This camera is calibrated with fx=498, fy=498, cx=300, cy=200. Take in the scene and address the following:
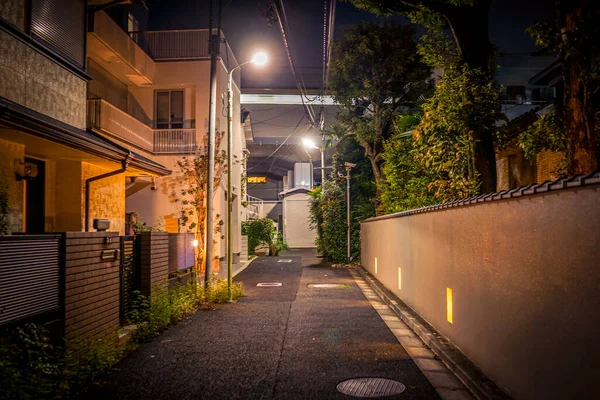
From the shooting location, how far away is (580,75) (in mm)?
6527

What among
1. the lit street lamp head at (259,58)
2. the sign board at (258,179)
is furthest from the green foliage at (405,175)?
the sign board at (258,179)

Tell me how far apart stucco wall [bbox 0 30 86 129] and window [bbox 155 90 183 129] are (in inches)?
384

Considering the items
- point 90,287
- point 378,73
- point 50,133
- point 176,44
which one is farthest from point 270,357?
point 176,44

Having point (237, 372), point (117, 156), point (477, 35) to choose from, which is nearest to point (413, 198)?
point (477, 35)

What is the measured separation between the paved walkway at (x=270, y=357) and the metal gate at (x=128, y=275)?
0.86 metres

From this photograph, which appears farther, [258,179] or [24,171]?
[258,179]

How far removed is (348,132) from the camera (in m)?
22.6

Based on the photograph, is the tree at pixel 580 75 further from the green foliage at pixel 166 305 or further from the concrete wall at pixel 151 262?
the concrete wall at pixel 151 262

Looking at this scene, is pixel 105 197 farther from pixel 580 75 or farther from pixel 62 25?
pixel 580 75

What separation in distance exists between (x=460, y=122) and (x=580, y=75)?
2.83 metres

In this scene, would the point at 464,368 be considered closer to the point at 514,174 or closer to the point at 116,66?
the point at 514,174

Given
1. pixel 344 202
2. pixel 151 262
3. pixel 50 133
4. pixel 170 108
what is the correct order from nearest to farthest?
1. pixel 50 133
2. pixel 151 262
3. pixel 170 108
4. pixel 344 202

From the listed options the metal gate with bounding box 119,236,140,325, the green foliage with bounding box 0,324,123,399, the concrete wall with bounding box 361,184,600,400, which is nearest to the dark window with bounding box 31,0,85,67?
the metal gate with bounding box 119,236,140,325

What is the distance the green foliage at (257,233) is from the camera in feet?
108
